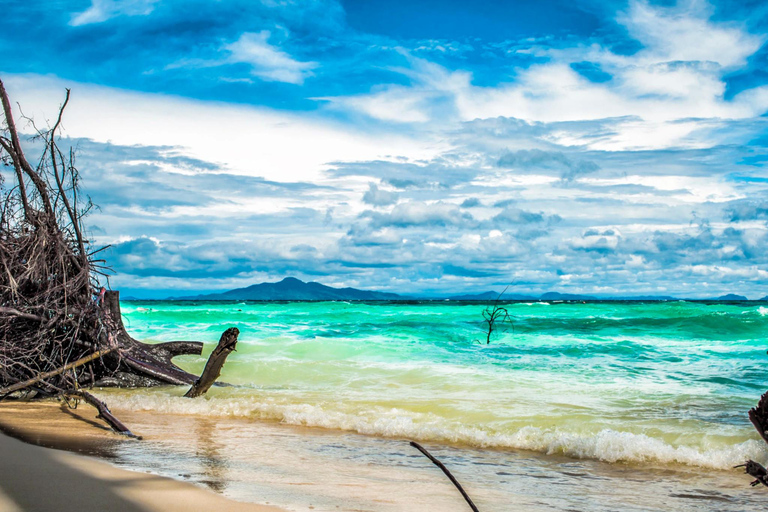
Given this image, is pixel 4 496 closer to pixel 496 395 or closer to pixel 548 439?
pixel 548 439

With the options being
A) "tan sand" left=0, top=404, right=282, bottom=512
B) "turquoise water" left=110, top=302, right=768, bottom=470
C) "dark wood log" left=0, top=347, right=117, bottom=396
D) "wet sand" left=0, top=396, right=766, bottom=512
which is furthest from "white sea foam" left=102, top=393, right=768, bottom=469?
"tan sand" left=0, top=404, right=282, bottom=512

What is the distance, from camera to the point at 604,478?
16.0 ft

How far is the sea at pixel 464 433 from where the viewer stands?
166 inches

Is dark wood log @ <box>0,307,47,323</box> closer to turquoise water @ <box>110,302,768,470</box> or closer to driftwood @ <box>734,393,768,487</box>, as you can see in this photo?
turquoise water @ <box>110,302,768,470</box>

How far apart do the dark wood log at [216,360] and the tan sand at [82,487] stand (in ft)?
6.15

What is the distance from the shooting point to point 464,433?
20.4 feet

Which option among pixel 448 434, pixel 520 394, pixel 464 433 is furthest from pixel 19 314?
pixel 520 394

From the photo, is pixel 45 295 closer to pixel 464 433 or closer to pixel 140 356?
pixel 140 356

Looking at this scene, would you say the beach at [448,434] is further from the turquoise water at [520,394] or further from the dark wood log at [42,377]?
the dark wood log at [42,377]

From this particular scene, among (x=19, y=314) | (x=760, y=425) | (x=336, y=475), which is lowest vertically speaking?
(x=336, y=475)

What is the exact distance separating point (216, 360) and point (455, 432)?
3035mm

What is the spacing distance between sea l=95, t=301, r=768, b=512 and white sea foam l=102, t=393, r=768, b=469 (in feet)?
0.05

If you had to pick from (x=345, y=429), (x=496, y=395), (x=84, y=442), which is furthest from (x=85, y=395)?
(x=496, y=395)

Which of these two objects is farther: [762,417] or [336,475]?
[336,475]
